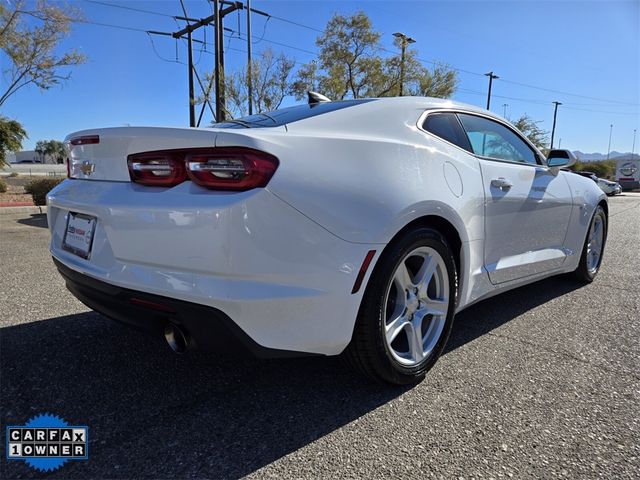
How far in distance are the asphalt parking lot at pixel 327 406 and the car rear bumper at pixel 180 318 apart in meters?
0.40

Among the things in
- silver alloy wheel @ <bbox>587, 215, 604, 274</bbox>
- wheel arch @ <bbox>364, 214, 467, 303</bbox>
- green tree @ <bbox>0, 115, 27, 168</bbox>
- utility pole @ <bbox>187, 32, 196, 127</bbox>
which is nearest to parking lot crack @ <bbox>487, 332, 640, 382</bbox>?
wheel arch @ <bbox>364, 214, 467, 303</bbox>

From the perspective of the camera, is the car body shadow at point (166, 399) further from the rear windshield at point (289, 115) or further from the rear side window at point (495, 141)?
the rear side window at point (495, 141)

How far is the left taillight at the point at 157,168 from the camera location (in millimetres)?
1861

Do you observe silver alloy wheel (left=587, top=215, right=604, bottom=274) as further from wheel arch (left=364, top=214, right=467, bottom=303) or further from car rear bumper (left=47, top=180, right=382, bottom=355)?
car rear bumper (left=47, top=180, right=382, bottom=355)

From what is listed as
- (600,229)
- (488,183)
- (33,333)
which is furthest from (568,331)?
(33,333)

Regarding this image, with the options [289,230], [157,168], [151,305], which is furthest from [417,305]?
[157,168]

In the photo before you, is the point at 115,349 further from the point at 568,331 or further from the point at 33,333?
the point at 568,331

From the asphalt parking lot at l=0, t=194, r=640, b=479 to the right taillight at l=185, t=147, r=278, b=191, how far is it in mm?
1063

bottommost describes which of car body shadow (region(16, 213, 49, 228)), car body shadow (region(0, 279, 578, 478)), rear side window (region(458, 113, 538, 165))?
car body shadow (region(16, 213, 49, 228))

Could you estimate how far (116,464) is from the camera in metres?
1.73

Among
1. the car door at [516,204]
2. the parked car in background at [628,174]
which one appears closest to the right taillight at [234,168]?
the car door at [516,204]

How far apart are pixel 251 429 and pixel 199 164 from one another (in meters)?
1.15

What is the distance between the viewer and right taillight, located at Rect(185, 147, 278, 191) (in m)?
1.75

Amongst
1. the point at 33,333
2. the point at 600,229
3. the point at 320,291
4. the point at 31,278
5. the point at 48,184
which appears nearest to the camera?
the point at 320,291
